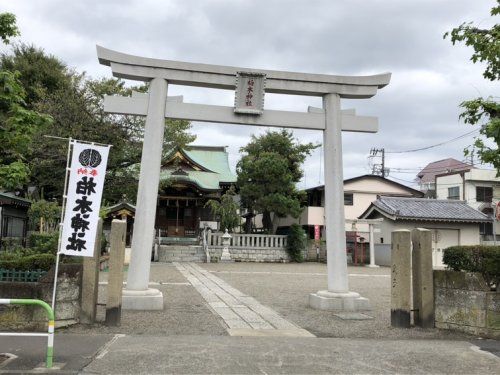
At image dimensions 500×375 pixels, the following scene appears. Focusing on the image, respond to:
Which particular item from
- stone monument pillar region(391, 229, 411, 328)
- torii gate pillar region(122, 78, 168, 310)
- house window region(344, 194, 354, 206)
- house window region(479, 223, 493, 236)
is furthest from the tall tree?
house window region(479, 223, 493, 236)

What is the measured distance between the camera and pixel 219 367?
17.9 feet

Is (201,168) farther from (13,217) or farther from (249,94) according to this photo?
(249,94)

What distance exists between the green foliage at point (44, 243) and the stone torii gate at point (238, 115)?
535 centimetres

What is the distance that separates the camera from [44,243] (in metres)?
14.6

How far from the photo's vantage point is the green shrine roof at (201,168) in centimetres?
2970

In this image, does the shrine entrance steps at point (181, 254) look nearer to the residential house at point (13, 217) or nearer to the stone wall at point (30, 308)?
the residential house at point (13, 217)

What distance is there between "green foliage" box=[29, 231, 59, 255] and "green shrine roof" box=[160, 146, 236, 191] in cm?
1120

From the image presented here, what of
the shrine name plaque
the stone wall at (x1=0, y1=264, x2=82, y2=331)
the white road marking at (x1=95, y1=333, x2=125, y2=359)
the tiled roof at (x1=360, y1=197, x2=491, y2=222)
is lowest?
the white road marking at (x1=95, y1=333, x2=125, y2=359)

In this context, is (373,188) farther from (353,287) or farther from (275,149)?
(353,287)

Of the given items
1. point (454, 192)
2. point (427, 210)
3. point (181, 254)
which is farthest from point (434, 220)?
point (181, 254)

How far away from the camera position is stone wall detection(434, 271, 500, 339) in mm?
7617

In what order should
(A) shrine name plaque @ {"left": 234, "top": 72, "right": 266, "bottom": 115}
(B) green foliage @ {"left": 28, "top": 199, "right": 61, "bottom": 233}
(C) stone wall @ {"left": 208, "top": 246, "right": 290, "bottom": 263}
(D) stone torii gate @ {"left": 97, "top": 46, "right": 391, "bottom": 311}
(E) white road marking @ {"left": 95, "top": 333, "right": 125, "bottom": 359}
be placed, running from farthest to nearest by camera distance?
1. (C) stone wall @ {"left": 208, "top": 246, "right": 290, "bottom": 263}
2. (B) green foliage @ {"left": 28, "top": 199, "right": 61, "bottom": 233}
3. (A) shrine name plaque @ {"left": 234, "top": 72, "right": 266, "bottom": 115}
4. (D) stone torii gate @ {"left": 97, "top": 46, "right": 391, "bottom": 311}
5. (E) white road marking @ {"left": 95, "top": 333, "right": 125, "bottom": 359}

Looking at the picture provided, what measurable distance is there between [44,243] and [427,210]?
21.8 metres

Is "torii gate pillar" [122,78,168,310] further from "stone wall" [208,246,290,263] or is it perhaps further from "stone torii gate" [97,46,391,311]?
"stone wall" [208,246,290,263]
